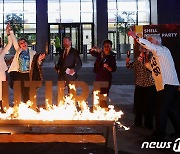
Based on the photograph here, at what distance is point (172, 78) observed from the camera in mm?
5855

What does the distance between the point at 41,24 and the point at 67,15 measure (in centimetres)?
325

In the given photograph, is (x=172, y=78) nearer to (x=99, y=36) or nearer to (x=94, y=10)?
(x=99, y=36)

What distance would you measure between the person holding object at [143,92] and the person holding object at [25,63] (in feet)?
5.85

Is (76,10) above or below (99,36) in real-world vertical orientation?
above

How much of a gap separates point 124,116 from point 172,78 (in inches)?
108

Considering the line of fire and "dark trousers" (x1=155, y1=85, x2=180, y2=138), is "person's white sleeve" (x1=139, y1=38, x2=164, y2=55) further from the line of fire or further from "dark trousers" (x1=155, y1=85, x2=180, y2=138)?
the line of fire

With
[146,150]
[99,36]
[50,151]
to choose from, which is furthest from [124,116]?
[99,36]

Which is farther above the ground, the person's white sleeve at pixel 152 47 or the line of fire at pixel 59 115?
the person's white sleeve at pixel 152 47

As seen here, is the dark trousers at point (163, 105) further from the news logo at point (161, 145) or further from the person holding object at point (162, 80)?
the news logo at point (161, 145)

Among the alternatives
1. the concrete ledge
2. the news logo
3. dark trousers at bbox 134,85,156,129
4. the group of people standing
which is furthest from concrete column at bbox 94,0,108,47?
the news logo

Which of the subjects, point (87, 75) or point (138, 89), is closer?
point (138, 89)

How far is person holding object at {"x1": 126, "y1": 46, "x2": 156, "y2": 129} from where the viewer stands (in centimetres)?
695

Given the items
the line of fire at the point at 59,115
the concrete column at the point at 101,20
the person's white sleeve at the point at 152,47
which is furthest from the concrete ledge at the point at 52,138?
the concrete column at the point at 101,20

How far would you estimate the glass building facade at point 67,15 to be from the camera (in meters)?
29.2
